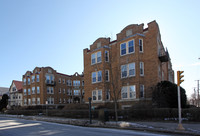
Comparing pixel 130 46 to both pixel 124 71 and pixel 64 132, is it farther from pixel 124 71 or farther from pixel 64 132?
pixel 64 132

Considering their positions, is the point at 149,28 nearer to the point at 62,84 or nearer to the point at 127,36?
the point at 127,36

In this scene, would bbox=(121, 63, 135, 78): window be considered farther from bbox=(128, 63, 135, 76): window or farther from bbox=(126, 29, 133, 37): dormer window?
bbox=(126, 29, 133, 37): dormer window

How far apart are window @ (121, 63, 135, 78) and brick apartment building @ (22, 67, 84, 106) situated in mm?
31245

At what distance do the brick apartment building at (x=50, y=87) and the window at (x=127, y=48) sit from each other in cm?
3142

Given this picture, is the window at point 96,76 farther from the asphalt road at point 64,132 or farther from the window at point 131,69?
the asphalt road at point 64,132

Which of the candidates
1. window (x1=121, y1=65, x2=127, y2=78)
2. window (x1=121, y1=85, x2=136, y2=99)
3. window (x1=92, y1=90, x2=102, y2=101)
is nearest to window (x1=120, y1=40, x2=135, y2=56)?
window (x1=121, y1=65, x2=127, y2=78)

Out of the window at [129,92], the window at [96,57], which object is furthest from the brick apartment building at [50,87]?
the window at [129,92]

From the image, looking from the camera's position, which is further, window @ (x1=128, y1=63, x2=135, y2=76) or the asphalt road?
window @ (x1=128, y1=63, x2=135, y2=76)

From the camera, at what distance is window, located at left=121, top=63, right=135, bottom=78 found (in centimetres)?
2528

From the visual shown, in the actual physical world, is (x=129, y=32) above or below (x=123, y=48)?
above

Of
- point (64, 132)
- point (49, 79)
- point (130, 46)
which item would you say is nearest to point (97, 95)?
point (130, 46)

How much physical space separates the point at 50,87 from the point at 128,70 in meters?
33.9

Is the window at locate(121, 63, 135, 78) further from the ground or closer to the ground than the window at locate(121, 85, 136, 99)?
further from the ground

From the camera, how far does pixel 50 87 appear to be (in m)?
54.4
